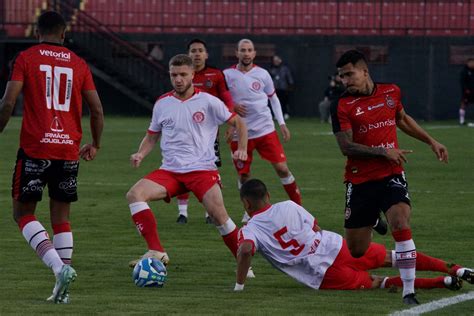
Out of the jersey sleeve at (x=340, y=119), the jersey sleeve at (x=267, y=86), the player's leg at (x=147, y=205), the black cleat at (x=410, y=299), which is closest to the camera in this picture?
the black cleat at (x=410, y=299)

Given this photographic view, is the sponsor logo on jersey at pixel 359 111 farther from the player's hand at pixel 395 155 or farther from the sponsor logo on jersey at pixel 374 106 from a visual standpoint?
the player's hand at pixel 395 155

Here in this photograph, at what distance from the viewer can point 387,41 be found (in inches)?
1672

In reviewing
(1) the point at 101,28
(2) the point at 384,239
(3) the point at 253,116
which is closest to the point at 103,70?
(1) the point at 101,28

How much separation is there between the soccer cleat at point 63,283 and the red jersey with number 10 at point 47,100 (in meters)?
1.02

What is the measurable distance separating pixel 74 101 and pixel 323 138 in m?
22.7

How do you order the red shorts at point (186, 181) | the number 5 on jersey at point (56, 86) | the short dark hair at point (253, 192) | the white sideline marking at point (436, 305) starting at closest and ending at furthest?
the white sideline marking at point (436, 305), the number 5 on jersey at point (56, 86), the short dark hair at point (253, 192), the red shorts at point (186, 181)

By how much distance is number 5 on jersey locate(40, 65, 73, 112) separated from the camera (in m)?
9.61

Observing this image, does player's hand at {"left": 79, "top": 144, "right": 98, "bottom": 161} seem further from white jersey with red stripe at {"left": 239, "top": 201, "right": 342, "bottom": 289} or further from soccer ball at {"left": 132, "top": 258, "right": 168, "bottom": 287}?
white jersey with red stripe at {"left": 239, "top": 201, "right": 342, "bottom": 289}

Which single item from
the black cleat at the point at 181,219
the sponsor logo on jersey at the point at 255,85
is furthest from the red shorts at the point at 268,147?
the black cleat at the point at 181,219

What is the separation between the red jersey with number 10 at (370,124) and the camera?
9.77m

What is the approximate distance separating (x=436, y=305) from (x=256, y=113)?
25.3 ft

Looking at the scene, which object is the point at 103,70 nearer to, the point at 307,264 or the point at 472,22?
the point at 472,22

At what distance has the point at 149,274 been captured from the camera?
10.3 m

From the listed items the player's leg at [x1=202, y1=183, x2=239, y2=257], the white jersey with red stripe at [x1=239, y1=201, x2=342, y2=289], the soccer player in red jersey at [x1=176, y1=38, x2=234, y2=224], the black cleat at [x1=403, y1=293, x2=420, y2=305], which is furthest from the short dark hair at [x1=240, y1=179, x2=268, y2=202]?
the soccer player in red jersey at [x1=176, y1=38, x2=234, y2=224]
